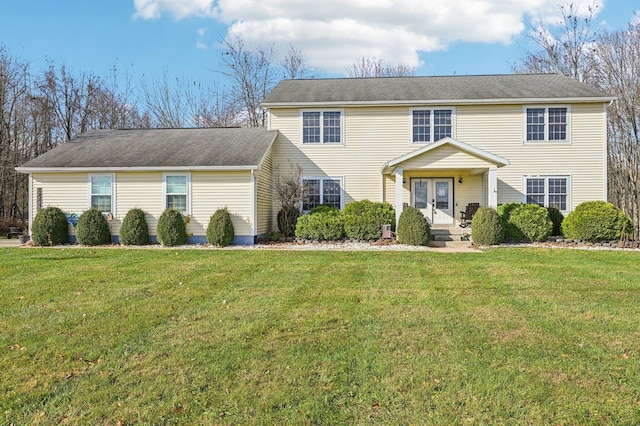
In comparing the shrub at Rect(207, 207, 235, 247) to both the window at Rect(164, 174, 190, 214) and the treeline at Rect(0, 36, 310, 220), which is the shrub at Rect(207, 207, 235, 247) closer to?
the window at Rect(164, 174, 190, 214)

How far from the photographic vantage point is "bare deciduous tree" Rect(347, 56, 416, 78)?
3247 centimetres

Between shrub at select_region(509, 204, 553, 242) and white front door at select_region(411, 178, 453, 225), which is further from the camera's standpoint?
white front door at select_region(411, 178, 453, 225)

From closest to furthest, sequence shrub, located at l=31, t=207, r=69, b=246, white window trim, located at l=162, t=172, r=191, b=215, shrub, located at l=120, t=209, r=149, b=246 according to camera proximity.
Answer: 1. shrub, located at l=31, t=207, r=69, b=246
2. shrub, located at l=120, t=209, r=149, b=246
3. white window trim, located at l=162, t=172, r=191, b=215

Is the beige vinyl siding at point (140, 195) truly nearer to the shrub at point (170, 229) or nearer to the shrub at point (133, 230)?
the shrub at point (133, 230)

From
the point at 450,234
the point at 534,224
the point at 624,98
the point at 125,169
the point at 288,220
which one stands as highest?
the point at 624,98

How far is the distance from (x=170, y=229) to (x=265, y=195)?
385cm

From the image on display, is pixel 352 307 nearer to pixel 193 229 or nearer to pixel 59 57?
pixel 193 229

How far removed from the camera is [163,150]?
1584cm

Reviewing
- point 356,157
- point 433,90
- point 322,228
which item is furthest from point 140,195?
point 433,90

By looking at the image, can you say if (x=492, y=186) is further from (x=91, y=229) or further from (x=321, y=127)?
(x=91, y=229)

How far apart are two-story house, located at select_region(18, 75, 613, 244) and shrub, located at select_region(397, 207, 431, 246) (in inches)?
37.2

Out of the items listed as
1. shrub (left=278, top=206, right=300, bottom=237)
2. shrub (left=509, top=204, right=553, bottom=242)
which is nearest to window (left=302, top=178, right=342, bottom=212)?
shrub (left=278, top=206, right=300, bottom=237)

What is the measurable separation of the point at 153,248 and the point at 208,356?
10.3 meters

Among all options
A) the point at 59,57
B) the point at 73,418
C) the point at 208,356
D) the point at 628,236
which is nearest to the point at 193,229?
the point at 208,356
